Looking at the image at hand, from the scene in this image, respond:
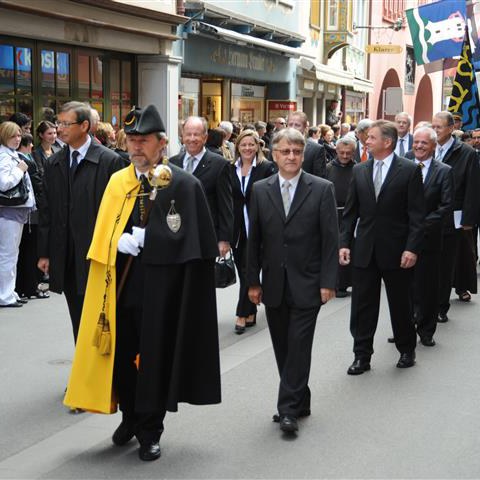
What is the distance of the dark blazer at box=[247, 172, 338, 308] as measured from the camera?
6422 millimetres

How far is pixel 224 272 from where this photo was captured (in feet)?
29.6

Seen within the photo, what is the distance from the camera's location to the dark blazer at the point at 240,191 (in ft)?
32.3

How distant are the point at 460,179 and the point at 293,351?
481 cm

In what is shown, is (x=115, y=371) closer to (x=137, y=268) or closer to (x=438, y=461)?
(x=137, y=268)

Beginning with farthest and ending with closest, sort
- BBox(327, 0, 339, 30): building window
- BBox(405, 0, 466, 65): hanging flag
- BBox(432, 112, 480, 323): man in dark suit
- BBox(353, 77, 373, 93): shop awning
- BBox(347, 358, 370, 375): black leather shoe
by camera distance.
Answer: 1. BBox(353, 77, 373, 93): shop awning
2. BBox(327, 0, 339, 30): building window
3. BBox(405, 0, 466, 65): hanging flag
4. BBox(432, 112, 480, 323): man in dark suit
5. BBox(347, 358, 370, 375): black leather shoe

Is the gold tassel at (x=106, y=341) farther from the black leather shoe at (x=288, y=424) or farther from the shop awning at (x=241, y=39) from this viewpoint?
the shop awning at (x=241, y=39)

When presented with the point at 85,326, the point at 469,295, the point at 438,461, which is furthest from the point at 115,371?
the point at 469,295

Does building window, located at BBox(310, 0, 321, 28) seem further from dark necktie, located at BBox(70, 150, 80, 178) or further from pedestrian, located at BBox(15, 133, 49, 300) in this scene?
dark necktie, located at BBox(70, 150, 80, 178)

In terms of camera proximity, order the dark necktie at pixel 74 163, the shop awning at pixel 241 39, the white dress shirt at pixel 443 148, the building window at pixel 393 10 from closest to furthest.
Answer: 1. the dark necktie at pixel 74 163
2. the white dress shirt at pixel 443 148
3. the shop awning at pixel 241 39
4. the building window at pixel 393 10

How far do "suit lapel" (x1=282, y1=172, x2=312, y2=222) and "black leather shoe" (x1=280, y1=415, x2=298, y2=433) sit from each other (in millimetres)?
1249

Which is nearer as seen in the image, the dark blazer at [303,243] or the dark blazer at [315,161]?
the dark blazer at [303,243]

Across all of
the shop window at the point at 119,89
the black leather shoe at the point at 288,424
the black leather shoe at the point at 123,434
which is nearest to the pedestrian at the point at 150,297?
the black leather shoe at the point at 123,434

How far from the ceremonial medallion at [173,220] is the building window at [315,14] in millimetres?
25629

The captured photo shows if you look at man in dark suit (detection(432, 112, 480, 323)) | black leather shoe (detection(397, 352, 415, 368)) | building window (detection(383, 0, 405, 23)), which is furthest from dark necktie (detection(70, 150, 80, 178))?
building window (detection(383, 0, 405, 23))
